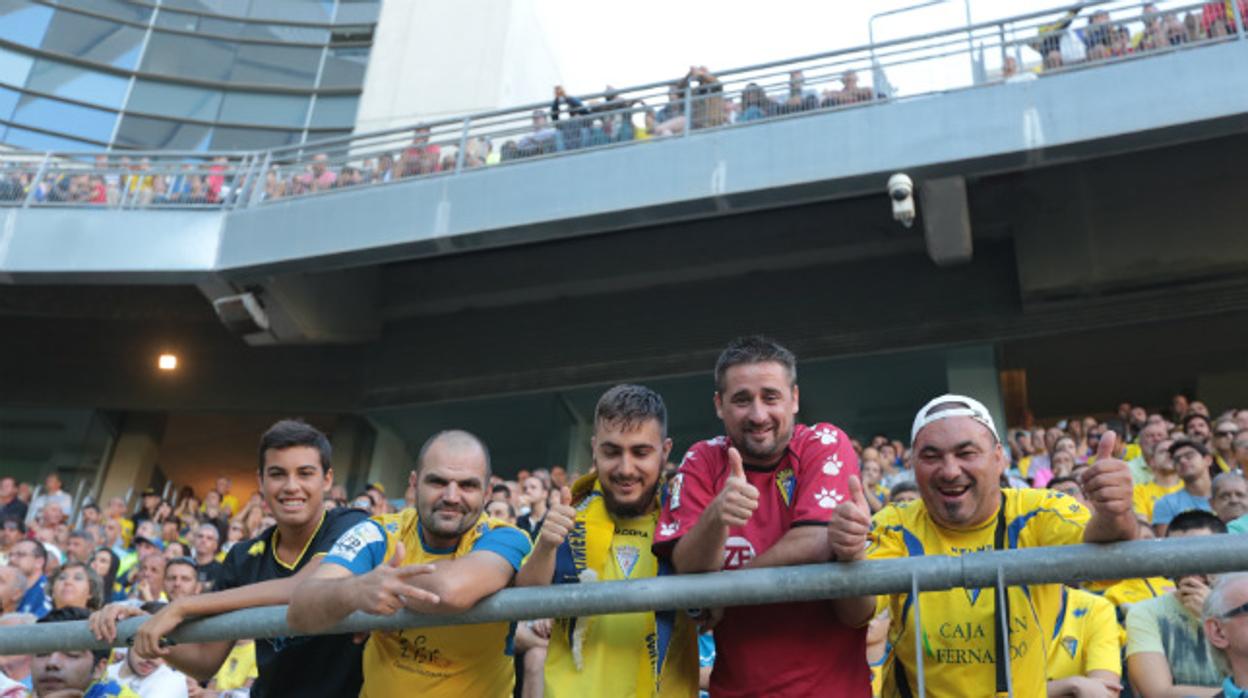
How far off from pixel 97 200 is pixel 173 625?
13.9m

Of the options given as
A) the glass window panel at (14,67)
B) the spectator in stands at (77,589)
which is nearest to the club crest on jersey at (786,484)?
the spectator in stands at (77,589)

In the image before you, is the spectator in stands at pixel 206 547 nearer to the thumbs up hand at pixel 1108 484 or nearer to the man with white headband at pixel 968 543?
the man with white headband at pixel 968 543

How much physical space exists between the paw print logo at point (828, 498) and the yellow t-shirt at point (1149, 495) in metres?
5.75

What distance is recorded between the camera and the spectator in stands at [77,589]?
288 inches

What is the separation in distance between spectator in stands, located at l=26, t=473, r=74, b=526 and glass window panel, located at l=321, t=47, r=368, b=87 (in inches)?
401

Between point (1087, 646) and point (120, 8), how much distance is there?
24227 millimetres

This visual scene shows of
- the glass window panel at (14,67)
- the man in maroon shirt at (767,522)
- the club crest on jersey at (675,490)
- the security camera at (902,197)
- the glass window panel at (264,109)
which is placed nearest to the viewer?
the man in maroon shirt at (767,522)

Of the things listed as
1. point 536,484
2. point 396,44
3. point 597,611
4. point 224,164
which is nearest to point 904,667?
point 597,611

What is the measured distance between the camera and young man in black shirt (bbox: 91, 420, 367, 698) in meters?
3.28

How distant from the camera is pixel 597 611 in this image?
9.04ft

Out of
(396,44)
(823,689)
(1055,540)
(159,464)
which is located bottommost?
(823,689)

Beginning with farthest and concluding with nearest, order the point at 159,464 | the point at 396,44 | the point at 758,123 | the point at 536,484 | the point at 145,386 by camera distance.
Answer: the point at 396,44 → the point at 159,464 → the point at 145,386 → the point at 758,123 → the point at 536,484

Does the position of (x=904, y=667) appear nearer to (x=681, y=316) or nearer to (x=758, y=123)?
(x=758, y=123)

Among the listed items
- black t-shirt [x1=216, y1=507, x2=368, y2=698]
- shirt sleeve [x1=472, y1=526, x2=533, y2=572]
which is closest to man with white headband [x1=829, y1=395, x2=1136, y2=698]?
shirt sleeve [x1=472, y1=526, x2=533, y2=572]
